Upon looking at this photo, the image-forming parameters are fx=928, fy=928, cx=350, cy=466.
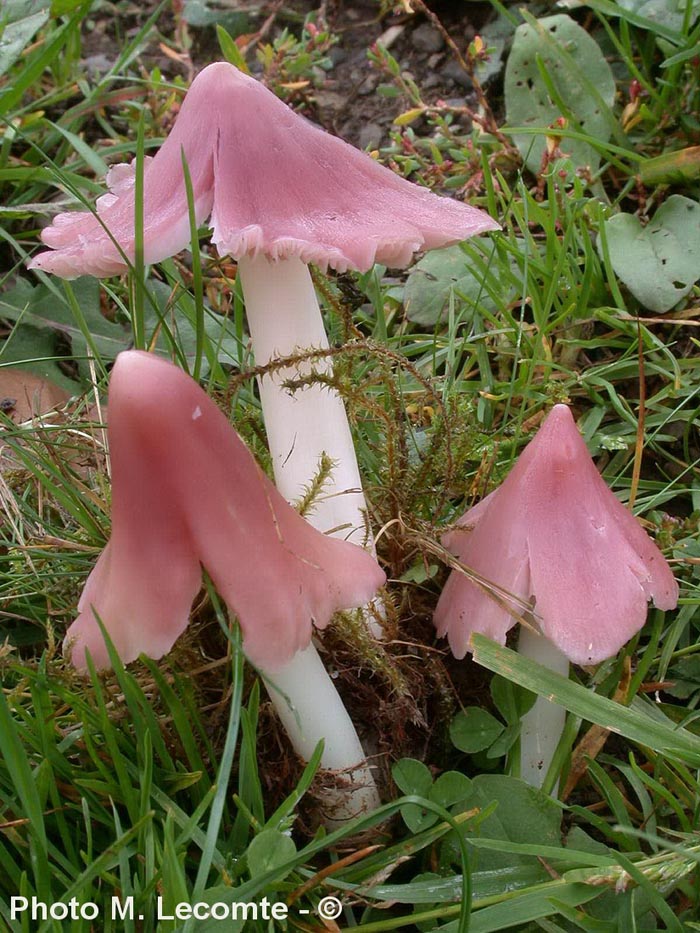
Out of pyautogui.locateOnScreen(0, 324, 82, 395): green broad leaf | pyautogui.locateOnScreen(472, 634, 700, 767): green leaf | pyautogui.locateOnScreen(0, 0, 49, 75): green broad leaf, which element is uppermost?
pyautogui.locateOnScreen(0, 0, 49, 75): green broad leaf

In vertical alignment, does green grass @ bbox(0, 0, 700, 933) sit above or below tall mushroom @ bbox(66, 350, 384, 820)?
below

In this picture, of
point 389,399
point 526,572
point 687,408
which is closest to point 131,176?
point 389,399

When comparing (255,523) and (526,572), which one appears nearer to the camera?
(255,523)

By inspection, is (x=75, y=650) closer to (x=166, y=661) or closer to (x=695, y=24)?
(x=166, y=661)

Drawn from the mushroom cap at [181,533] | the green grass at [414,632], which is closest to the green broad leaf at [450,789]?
the green grass at [414,632]

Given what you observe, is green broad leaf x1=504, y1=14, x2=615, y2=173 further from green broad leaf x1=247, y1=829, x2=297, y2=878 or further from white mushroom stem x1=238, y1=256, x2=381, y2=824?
green broad leaf x1=247, y1=829, x2=297, y2=878

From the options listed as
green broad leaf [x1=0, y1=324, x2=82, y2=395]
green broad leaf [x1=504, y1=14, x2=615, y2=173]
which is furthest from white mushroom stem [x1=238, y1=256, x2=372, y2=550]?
green broad leaf [x1=504, y1=14, x2=615, y2=173]

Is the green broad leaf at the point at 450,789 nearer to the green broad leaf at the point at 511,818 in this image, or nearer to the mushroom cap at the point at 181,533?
the green broad leaf at the point at 511,818

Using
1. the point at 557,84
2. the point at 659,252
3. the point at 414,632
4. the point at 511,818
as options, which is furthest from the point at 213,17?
the point at 511,818
